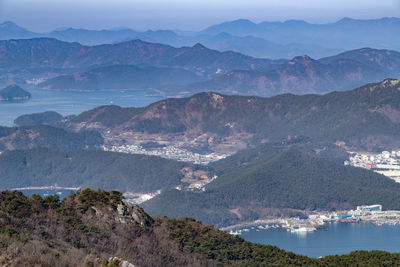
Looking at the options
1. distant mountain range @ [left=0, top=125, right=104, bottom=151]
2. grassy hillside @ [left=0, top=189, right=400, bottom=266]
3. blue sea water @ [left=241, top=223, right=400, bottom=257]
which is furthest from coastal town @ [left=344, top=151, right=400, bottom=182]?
grassy hillside @ [left=0, top=189, right=400, bottom=266]

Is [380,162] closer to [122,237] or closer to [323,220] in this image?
[323,220]

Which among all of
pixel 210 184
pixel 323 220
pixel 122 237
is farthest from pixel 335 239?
pixel 122 237

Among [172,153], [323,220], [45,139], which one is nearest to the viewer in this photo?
[323,220]

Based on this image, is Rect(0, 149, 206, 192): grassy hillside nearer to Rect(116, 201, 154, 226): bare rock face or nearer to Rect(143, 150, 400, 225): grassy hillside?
Rect(143, 150, 400, 225): grassy hillside

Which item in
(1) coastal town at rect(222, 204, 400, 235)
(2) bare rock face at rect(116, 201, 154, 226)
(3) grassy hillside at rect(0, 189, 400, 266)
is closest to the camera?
(3) grassy hillside at rect(0, 189, 400, 266)

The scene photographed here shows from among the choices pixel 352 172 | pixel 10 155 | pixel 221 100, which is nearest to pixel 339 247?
pixel 352 172
